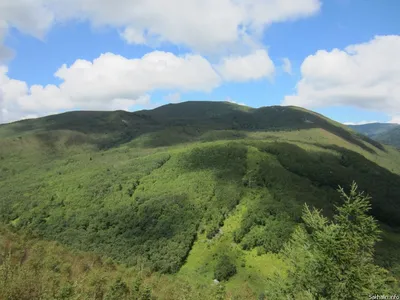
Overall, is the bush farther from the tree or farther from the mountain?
the tree

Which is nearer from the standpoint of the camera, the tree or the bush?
the tree

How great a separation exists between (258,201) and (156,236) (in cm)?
4351

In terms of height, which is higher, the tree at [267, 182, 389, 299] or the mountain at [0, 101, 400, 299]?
the tree at [267, 182, 389, 299]

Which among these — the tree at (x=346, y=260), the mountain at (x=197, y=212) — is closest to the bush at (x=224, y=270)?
the mountain at (x=197, y=212)

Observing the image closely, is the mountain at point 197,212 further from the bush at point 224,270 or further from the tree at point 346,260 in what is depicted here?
the tree at point 346,260

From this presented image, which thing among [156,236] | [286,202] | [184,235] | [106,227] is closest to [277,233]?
[286,202]

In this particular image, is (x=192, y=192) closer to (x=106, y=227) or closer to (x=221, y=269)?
(x=106, y=227)

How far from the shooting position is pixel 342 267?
23.8 m

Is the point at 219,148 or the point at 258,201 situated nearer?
the point at 258,201

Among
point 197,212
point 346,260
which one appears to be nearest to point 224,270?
point 197,212

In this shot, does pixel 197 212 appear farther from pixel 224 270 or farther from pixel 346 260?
pixel 346 260

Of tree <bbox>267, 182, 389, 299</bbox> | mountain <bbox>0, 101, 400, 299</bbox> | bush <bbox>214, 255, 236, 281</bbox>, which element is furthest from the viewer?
mountain <bbox>0, 101, 400, 299</bbox>

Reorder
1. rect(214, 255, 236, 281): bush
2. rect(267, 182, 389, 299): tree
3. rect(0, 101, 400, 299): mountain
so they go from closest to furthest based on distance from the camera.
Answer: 1. rect(267, 182, 389, 299): tree
2. rect(214, 255, 236, 281): bush
3. rect(0, 101, 400, 299): mountain

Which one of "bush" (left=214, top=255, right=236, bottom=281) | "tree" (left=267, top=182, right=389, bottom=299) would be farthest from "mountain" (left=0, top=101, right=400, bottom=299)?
"tree" (left=267, top=182, right=389, bottom=299)
